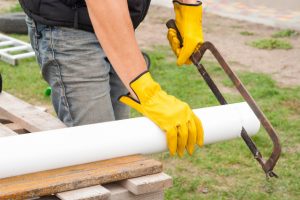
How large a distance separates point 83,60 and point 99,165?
556mm

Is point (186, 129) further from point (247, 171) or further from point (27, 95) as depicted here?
point (27, 95)

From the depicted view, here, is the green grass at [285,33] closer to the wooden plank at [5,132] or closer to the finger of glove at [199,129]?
the wooden plank at [5,132]

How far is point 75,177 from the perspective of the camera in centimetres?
241

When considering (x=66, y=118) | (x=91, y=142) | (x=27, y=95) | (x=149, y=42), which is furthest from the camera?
(x=149, y=42)

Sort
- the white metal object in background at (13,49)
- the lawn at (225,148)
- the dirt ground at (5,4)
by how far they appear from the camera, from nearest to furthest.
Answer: the lawn at (225,148) → the white metal object in background at (13,49) → the dirt ground at (5,4)

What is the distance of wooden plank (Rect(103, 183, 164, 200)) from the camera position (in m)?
2.49

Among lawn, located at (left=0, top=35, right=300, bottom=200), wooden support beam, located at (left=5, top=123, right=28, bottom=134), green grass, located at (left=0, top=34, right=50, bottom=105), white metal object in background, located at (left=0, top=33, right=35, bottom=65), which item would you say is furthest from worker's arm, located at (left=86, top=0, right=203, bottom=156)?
white metal object in background, located at (left=0, top=33, right=35, bottom=65)

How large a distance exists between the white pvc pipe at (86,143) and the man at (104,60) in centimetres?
7

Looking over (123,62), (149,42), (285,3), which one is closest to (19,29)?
(149,42)

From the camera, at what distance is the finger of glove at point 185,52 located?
308cm

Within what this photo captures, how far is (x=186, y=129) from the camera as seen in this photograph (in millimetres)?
2498

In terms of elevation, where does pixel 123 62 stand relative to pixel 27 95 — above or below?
above

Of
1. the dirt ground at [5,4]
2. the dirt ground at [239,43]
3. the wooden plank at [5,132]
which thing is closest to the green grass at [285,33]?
the dirt ground at [239,43]

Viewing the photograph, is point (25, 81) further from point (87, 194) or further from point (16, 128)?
point (87, 194)
